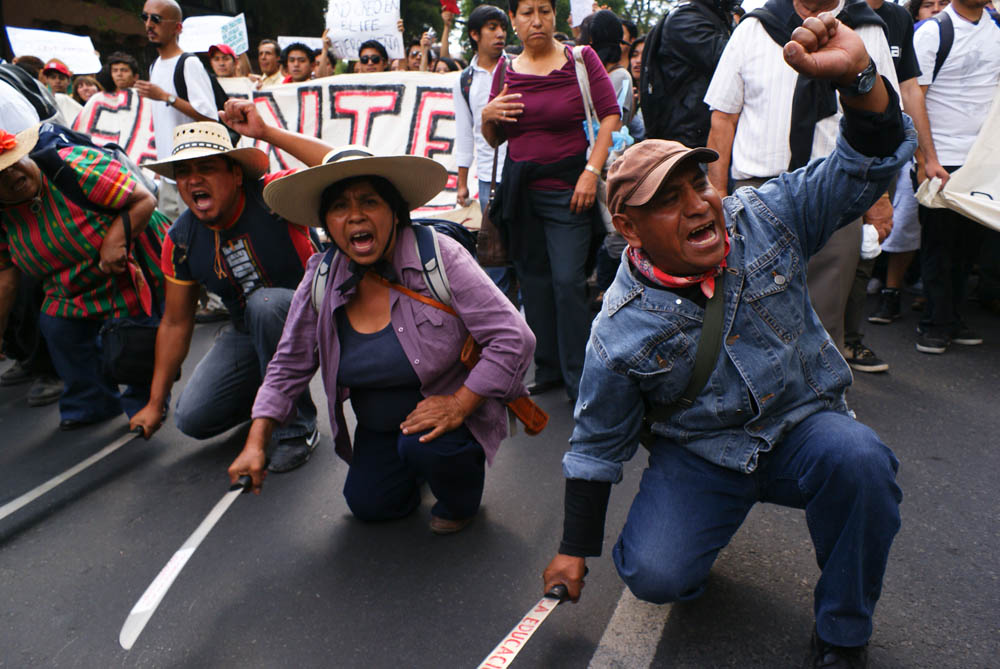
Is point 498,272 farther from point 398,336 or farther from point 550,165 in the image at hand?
point 398,336

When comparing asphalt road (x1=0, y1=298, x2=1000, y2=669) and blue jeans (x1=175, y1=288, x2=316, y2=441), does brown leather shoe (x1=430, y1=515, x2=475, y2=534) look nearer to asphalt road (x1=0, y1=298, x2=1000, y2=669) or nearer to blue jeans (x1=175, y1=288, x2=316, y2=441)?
asphalt road (x1=0, y1=298, x2=1000, y2=669)

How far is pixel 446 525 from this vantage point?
9.21 feet

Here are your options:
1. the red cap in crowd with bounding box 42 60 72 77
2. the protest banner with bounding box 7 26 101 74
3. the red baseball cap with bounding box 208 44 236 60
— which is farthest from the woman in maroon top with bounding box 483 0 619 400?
the protest banner with bounding box 7 26 101 74

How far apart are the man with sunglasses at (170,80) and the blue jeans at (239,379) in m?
2.13

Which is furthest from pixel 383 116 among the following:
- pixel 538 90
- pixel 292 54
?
pixel 538 90

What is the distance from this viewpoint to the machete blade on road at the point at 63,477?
3299 millimetres

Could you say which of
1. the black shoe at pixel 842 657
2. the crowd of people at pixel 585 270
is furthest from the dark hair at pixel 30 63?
the black shoe at pixel 842 657

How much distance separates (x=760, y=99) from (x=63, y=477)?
3549mm

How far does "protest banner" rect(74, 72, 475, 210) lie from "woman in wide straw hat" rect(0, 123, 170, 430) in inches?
122

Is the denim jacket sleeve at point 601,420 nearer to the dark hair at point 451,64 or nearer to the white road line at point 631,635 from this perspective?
the white road line at point 631,635

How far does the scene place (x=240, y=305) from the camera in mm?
3615

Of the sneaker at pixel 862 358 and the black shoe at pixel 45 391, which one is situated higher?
the sneaker at pixel 862 358

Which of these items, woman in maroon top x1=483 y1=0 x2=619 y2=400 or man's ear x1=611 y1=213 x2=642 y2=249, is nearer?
man's ear x1=611 y1=213 x2=642 y2=249

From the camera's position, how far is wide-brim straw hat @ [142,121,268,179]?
10.4 feet
